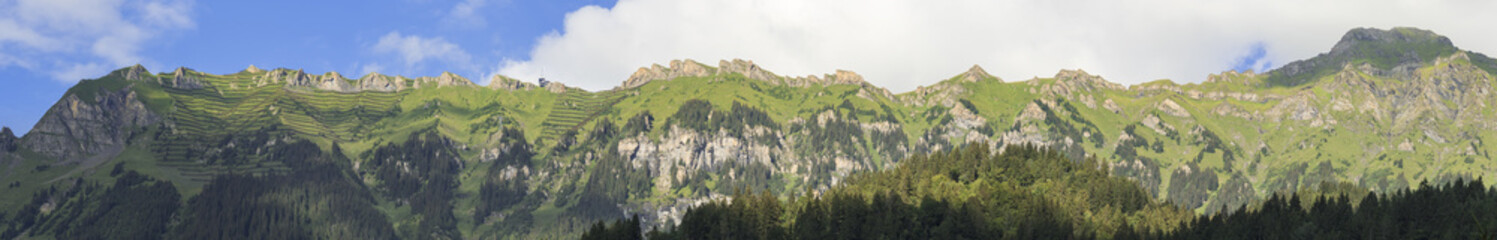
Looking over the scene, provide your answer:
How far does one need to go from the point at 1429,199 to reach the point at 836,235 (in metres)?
90.5

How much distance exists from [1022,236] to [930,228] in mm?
17082

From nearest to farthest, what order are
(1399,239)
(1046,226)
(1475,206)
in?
(1399,239), (1475,206), (1046,226)

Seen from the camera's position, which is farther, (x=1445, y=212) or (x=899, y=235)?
(x=899, y=235)

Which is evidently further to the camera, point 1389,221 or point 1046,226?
point 1046,226

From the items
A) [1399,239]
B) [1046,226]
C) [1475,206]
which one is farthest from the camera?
[1046,226]

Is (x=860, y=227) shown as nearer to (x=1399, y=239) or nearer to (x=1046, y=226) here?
(x=1046, y=226)

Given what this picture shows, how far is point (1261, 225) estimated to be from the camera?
181 m

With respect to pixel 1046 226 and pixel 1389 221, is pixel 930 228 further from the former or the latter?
pixel 1389 221

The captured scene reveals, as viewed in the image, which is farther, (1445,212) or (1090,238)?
(1090,238)

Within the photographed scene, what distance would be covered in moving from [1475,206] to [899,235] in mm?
84473

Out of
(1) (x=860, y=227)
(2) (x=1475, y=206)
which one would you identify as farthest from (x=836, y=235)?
(2) (x=1475, y=206)

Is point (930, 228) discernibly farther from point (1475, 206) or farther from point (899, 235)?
point (1475, 206)

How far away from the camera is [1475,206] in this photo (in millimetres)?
175000

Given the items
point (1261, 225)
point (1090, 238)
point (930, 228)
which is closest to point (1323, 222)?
point (1261, 225)
